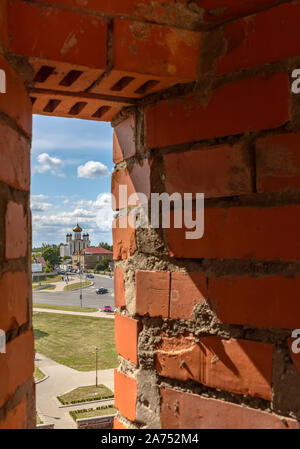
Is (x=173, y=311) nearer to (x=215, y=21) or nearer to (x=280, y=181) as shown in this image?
(x=280, y=181)

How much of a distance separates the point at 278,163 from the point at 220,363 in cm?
43

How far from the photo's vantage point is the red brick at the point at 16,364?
2.34ft

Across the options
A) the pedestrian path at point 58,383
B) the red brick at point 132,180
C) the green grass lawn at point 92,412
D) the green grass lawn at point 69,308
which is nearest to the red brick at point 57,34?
the red brick at point 132,180

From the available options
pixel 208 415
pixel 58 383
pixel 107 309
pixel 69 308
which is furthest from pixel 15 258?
pixel 69 308

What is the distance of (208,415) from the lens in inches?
33.9

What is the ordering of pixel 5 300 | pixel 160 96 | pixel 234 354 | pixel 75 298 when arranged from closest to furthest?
1. pixel 5 300
2. pixel 234 354
3. pixel 160 96
4. pixel 75 298

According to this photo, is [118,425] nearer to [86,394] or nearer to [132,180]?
[132,180]

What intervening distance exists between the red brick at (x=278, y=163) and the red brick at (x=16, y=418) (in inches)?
25.1

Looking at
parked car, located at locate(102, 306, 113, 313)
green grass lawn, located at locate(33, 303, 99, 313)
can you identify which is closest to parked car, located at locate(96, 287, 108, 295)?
green grass lawn, located at locate(33, 303, 99, 313)

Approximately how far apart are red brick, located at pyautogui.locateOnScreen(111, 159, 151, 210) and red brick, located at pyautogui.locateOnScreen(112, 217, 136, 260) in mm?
46

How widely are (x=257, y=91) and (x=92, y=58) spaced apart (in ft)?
1.14

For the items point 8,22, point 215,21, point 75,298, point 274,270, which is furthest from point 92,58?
point 75,298

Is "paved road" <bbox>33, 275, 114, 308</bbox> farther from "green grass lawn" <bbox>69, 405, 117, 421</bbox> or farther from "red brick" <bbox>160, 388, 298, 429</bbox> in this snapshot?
"red brick" <bbox>160, 388, 298, 429</bbox>

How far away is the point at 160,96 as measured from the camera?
98 centimetres
